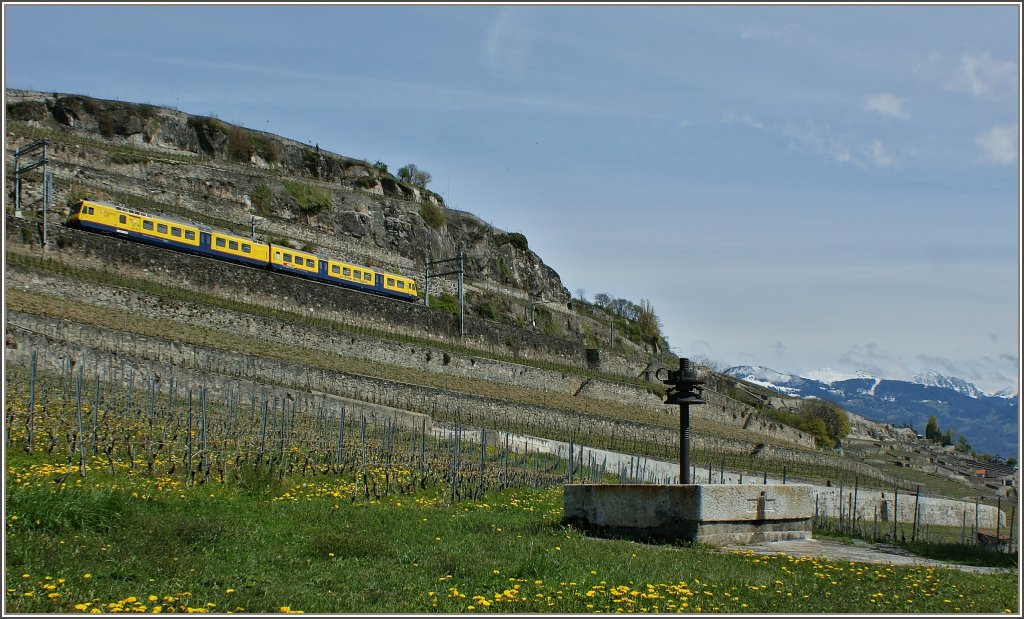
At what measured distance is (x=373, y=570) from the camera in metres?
9.20

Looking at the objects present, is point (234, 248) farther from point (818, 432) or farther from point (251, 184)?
point (818, 432)

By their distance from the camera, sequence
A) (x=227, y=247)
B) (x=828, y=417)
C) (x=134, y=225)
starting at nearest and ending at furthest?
1. (x=134, y=225)
2. (x=227, y=247)
3. (x=828, y=417)

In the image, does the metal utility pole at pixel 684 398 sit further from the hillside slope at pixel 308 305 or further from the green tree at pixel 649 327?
the green tree at pixel 649 327

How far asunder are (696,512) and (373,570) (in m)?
4.50

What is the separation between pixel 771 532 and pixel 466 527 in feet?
13.3

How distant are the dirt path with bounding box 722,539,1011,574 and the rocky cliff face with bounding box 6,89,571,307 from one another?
43.2 m

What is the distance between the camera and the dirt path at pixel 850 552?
A: 36.4 ft

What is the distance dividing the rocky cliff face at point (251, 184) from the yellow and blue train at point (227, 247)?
523 centimetres

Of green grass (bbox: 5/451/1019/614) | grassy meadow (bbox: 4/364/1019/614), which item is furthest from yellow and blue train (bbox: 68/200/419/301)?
green grass (bbox: 5/451/1019/614)

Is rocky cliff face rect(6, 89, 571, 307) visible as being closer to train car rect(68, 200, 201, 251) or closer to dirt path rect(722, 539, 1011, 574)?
train car rect(68, 200, 201, 251)

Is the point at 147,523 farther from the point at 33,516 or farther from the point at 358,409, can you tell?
the point at 358,409

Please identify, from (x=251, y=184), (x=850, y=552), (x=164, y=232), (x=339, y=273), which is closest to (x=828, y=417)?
(x=339, y=273)

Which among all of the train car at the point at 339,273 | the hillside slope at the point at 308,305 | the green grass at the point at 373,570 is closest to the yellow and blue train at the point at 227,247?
the train car at the point at 339,273

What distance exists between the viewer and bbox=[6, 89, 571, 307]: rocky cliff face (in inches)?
2141
